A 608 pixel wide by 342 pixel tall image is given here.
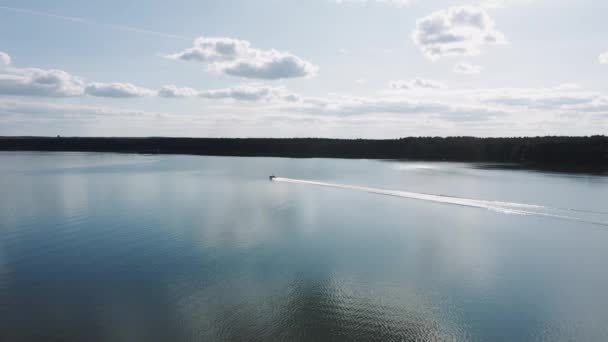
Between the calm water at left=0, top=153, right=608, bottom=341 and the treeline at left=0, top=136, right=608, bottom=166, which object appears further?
the treeline at left=0, top=136, right=608, bottom=166

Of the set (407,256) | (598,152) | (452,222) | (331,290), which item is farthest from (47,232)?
(598,152)

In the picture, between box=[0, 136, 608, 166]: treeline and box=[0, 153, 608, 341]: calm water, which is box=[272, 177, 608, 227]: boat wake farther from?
box=[0, 136, 608, 166]: treeline

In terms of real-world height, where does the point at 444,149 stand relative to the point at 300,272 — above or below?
above

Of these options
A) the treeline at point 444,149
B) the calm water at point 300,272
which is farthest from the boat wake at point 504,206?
the treeline at point 444,149

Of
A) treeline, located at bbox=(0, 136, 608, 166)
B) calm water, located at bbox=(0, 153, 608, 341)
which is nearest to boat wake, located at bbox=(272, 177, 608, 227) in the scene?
calm water, located at bbox=(0, 153, 608, 341)

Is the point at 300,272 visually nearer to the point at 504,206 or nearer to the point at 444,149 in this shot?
the point at 504,206

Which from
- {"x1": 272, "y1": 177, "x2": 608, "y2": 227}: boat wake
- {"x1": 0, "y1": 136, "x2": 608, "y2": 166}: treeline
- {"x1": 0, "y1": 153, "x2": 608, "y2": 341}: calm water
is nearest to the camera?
{"x1": 0, "y1": 153, "x2": 608, "y2": 341}: calm water

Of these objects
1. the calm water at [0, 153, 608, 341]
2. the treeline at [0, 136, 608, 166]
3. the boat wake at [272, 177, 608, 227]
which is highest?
the treeline at [0, 136, 608, 166]

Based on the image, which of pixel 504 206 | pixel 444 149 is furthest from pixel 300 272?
pixel 444 149
